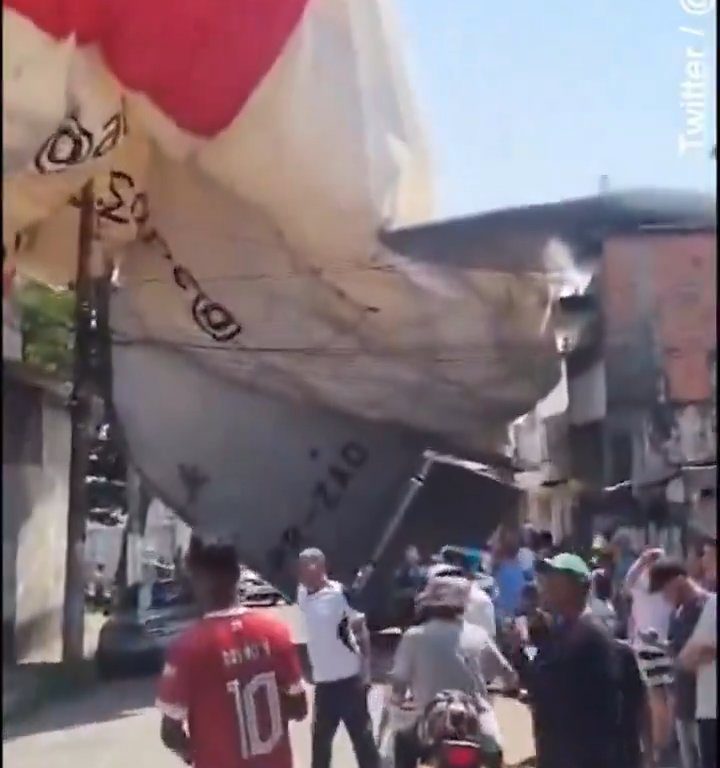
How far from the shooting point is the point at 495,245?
3.65 m

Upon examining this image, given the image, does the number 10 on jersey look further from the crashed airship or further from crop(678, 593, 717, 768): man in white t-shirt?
crop(678, 593, 717, 768): man in white t-shirt

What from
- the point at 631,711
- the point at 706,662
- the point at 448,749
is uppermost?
the point at 706,662

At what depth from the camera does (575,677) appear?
329cm

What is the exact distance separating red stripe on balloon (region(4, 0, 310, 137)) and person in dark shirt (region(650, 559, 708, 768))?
161cm

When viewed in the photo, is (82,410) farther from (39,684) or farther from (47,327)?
(39,684)

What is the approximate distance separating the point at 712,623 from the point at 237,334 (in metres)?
1.40

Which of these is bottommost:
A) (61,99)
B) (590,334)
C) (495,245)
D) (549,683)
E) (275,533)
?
(549,683)

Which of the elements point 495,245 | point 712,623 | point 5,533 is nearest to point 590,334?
point 495,245

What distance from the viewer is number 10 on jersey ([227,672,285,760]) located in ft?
10.1

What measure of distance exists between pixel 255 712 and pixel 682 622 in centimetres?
111

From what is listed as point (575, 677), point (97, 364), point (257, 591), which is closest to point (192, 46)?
point (97, 364)

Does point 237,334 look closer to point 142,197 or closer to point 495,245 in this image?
point 142,197

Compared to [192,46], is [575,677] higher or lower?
lower

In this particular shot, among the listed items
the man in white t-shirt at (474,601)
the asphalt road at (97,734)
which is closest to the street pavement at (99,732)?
the asphalt road at (97,734)
